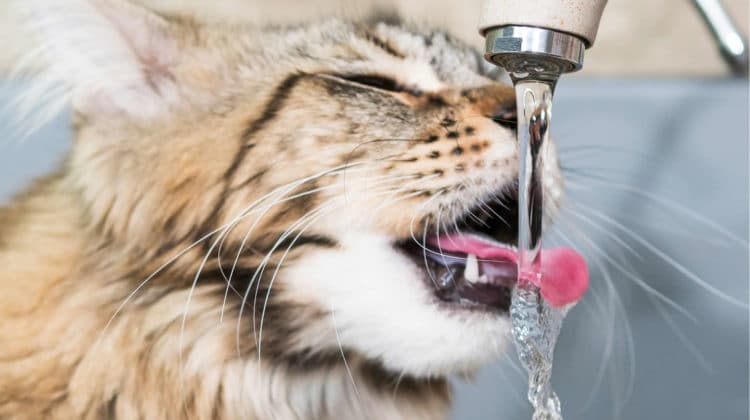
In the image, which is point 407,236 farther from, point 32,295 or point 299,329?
point 32,295

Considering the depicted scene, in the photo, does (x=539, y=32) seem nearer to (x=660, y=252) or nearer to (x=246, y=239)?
(x=246, y=239)

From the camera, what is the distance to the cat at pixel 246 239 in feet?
2.09

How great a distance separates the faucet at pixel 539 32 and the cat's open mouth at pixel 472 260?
182 mm

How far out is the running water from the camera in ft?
1.77

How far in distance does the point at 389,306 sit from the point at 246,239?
12cm

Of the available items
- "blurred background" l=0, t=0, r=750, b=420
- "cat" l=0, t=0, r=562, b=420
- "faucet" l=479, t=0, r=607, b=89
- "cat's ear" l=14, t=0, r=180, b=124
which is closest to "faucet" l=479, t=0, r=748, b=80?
"faucet" l=479, t=0, r=607, b=89

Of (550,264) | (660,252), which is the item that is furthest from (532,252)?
(660,252)

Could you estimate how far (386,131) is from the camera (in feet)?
2.17

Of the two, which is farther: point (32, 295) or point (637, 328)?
point (637, 328)

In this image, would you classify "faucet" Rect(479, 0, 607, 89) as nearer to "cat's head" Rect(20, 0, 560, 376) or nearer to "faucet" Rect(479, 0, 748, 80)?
"faucet" Rect(479, 0, 748, 80)

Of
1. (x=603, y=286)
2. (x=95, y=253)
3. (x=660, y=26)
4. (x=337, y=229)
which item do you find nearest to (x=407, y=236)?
(x=337, y=229)

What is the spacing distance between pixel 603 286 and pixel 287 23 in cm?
46

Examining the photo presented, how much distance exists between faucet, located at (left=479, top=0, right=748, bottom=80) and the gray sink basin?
1.43 feet

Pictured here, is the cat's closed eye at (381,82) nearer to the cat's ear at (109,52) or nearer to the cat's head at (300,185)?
the cat's head at (300,185)
